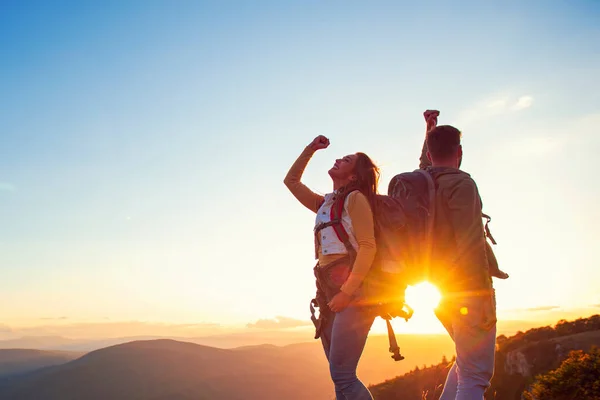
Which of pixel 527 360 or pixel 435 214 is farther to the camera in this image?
pixel 527 360

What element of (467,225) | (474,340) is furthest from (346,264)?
(474,340)

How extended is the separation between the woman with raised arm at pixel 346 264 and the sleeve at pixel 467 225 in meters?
0.85

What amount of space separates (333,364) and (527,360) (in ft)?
48.4

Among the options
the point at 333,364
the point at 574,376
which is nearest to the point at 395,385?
the point at 574,376

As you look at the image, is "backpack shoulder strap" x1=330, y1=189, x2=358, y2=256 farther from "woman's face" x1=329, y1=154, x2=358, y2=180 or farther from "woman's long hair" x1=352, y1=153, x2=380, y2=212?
"woman's face" x1=329, y1=154, x2=358, y2=180

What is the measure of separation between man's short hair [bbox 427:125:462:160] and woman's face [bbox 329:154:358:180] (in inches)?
39.0

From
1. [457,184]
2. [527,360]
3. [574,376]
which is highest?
[457,184]

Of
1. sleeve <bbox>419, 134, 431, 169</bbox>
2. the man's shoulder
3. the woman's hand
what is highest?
the woman's hand

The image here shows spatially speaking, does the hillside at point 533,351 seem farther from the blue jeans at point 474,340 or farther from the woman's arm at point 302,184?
the blue jeans at point 474,340

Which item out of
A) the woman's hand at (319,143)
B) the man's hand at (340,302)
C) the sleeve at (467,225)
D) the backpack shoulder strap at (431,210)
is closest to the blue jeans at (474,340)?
the sleeve at (467,225)

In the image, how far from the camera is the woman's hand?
583 centimetres

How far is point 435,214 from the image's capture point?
13.5ft

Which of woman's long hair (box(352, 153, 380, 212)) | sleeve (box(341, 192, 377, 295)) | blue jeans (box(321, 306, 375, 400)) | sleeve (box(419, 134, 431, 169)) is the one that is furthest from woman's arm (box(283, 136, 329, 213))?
blue jeans (box(321, 306, 375, 400))

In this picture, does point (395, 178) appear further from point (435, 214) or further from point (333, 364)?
point (333, 364)
